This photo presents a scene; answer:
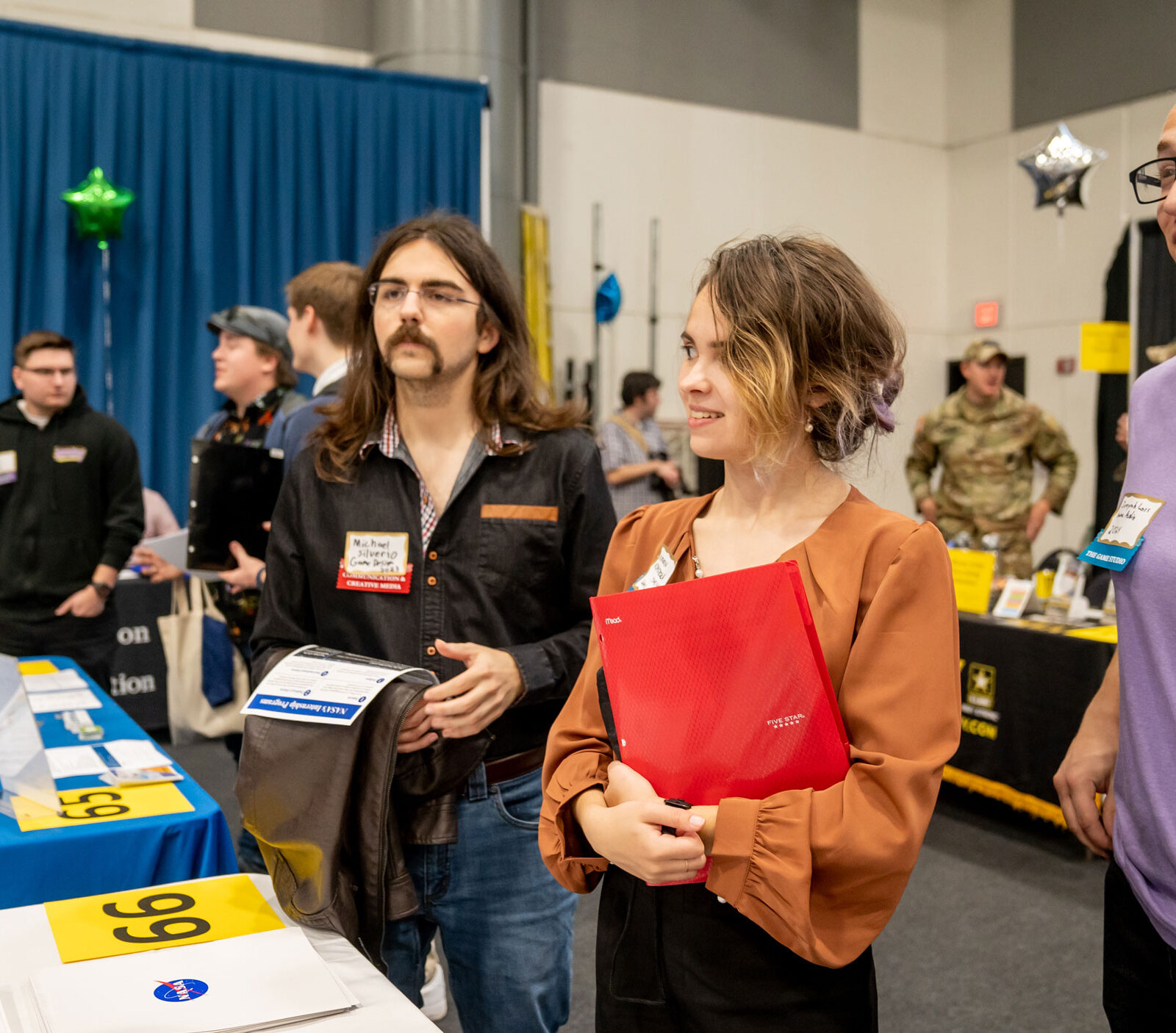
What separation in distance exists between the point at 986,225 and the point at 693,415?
795 centimetres

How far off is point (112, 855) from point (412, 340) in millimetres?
872

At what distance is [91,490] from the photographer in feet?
12.4

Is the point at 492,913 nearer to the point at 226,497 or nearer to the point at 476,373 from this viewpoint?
the point at 476,373

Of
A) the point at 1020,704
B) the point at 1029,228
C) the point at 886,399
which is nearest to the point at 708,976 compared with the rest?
the point at 886,399

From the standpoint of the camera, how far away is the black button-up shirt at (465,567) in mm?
1507

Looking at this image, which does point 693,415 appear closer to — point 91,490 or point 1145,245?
point 91,490

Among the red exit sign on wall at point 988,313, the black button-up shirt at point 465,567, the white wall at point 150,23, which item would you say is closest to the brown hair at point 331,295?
the black button-up shirt at point 465,567

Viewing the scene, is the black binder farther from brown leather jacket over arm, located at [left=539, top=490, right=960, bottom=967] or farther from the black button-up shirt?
brown leather jacket over arm, located at [left=539, top=490, right=960, bottom=967]

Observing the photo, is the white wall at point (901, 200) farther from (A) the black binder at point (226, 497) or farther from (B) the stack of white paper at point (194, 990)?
(B) the stack of white paper at point (194, 990)

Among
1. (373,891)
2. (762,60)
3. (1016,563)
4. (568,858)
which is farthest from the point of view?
(762,60)

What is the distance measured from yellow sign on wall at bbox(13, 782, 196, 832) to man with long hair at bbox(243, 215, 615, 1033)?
355 mm

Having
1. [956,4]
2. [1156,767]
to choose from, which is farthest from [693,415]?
[956,4]

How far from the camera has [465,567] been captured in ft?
4.99

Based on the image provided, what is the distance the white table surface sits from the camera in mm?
979
